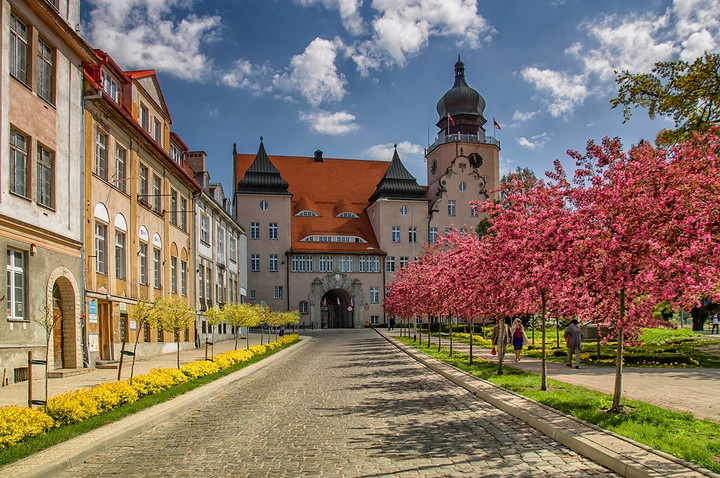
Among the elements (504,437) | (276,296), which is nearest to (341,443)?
(504,437)

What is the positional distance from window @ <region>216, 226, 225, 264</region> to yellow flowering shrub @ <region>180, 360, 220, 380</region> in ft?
87.1

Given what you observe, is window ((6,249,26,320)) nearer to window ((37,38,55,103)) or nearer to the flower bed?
the flower bed

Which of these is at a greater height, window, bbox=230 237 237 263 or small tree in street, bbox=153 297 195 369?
window, bbox=230 237 237 263

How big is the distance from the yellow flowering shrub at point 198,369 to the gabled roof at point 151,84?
1454 cm

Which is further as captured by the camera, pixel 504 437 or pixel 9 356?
pixel 9 356

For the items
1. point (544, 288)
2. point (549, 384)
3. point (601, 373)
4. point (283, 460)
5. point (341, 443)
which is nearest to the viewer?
point (283, 460)

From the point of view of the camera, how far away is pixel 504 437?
9414 mm

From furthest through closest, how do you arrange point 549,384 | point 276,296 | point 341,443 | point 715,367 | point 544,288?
1. point 276,296
2. point 715,367
3. point 549,384
4. point 544,288
5. point 341,443

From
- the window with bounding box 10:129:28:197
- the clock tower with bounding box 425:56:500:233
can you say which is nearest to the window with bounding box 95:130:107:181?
the window with bounding box 10:129:28:197

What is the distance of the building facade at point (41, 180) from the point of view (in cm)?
1661

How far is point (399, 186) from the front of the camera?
77875 millimetres

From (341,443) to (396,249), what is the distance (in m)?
67.4

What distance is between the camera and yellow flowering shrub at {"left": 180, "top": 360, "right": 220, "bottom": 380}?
57.4ft

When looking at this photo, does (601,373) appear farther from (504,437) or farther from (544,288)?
(504,437)
